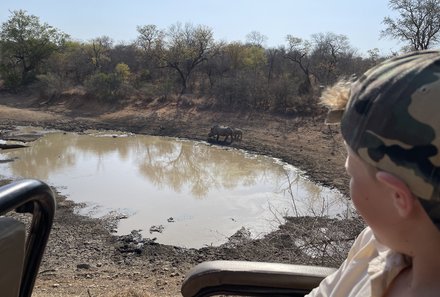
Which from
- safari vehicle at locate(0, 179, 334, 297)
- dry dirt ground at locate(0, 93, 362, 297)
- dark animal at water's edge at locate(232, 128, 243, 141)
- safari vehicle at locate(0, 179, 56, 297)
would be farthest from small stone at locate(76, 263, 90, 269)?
dark animal at water's edge at locate(232, 128, 243, 141)

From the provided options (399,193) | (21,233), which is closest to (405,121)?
(399,193)

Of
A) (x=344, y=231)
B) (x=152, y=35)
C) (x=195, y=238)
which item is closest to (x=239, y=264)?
(x=344, y=231)

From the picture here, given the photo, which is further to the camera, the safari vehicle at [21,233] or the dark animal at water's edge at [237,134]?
the dark animal at water's edge at [237,134]

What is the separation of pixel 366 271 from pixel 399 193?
37 centimetres

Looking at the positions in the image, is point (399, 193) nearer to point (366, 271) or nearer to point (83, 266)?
point (366, 271)

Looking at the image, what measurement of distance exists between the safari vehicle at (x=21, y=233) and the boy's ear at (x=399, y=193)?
0.75m

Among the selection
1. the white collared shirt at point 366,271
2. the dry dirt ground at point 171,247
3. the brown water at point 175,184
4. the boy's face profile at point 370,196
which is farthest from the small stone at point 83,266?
the boy's face profile at point 370,196

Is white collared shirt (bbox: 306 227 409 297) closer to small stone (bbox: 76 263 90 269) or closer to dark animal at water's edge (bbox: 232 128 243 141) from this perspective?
small stone (bbox: 76 263 90 269)

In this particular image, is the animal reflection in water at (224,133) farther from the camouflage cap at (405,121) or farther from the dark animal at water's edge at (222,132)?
the camouflage cap at (405,121)

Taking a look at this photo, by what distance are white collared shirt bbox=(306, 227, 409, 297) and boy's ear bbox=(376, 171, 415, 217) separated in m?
0.16

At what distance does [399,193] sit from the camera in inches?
29.5

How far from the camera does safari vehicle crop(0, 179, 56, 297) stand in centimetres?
102

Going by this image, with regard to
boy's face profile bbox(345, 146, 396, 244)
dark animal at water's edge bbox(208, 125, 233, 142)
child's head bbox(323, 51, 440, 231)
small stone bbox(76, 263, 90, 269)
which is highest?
child's head bbox(323, 51, 440, 231)

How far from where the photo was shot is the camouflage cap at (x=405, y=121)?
2.33 ft
